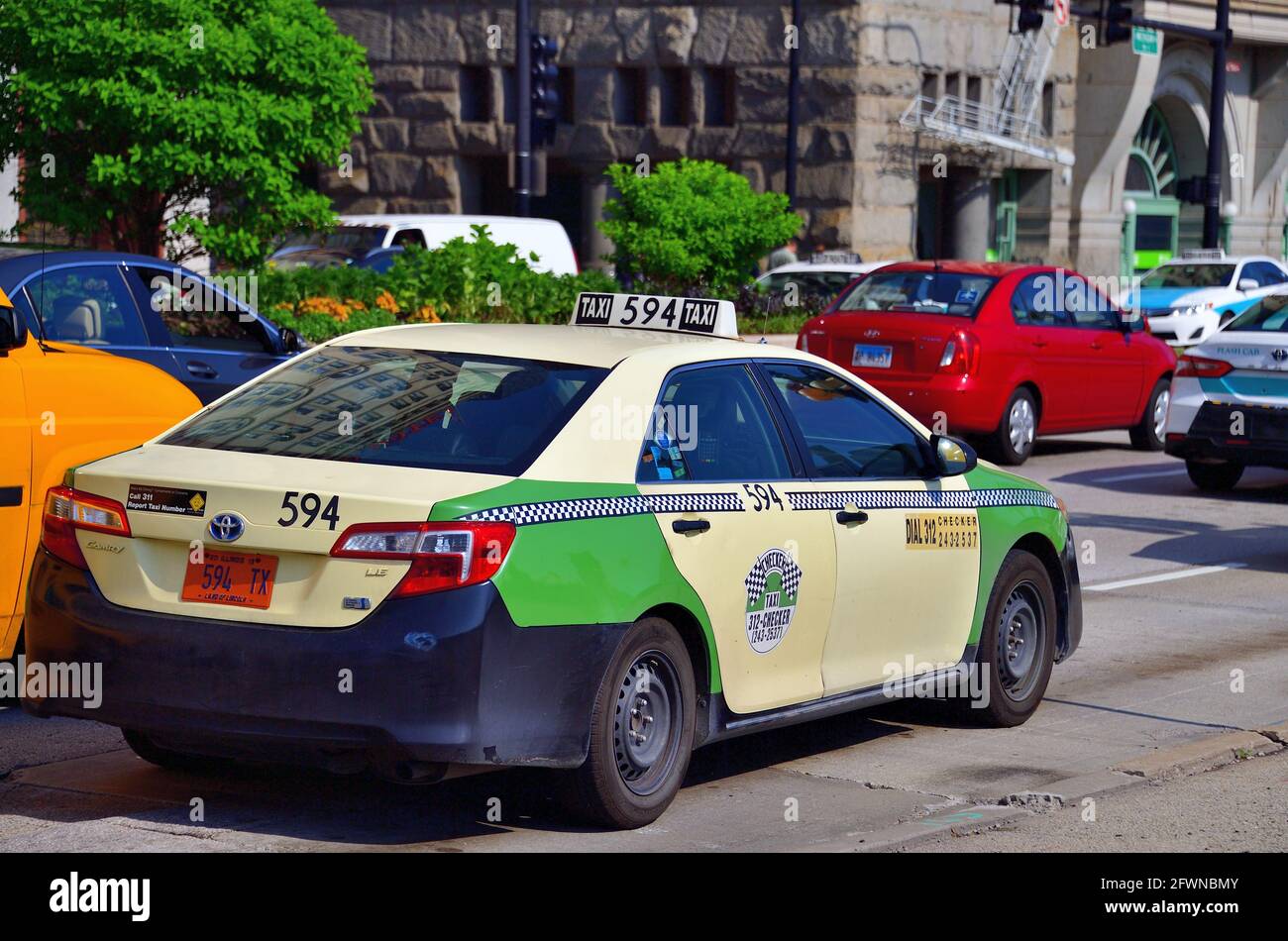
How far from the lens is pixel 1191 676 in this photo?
31.0 ft

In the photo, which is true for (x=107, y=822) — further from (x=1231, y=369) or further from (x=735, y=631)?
(x=1231, y=369)

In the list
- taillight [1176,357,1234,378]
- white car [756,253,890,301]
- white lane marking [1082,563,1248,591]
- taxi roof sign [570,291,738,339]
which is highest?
white car [756,253,890,301]

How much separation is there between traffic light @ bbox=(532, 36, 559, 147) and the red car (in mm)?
6947

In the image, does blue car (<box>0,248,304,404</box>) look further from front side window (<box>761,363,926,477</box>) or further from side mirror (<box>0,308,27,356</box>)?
front side window (<box>761,363,926,477</box>)

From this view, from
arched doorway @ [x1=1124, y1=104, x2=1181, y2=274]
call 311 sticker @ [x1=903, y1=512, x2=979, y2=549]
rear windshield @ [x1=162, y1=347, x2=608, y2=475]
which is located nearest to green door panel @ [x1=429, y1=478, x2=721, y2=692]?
rear windshield @ [x1=162, y1=347, x2=608, y2=475]

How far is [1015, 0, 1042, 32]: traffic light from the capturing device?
101ft

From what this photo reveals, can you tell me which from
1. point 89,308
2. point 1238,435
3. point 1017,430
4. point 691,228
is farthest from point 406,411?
point 691,228

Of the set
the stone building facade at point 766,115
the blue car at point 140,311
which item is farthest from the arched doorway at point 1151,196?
the blue car at point 140,311

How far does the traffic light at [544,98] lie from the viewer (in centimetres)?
2430

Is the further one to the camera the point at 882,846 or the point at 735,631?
the point at 735,631

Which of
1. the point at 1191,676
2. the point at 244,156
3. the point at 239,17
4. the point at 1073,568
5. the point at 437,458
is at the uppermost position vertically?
the point at 239,17

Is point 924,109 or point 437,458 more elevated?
point 924,109

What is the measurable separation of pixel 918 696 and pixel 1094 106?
40.9m
